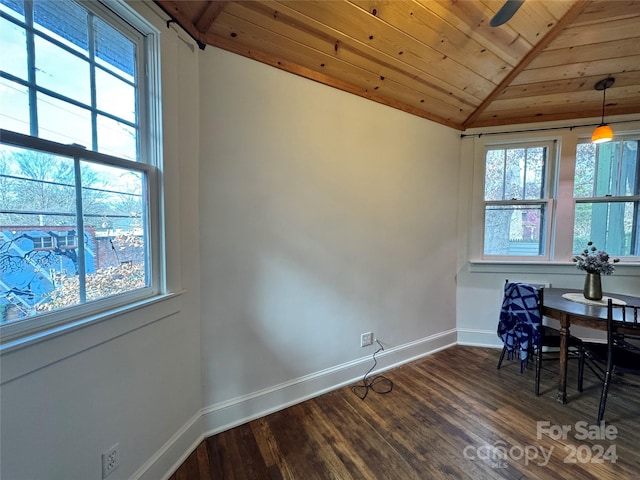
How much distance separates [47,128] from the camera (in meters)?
0.99

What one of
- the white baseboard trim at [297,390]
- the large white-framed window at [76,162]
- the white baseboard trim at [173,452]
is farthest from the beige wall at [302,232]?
the large white-framed window at [76,162]

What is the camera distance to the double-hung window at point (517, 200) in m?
2.92

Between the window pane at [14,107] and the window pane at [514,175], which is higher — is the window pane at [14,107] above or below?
below

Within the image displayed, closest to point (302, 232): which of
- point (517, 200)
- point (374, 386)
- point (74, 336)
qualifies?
point (74, 336)

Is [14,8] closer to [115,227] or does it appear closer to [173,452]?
[115,227]

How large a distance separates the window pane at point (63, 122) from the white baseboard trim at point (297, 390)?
5.34ft

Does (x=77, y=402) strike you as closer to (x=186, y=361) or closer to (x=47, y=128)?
(x=186, y=361)

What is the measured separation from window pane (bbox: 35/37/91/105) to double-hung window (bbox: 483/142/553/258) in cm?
341

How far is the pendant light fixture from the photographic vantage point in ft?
7.18

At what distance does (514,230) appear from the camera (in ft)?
9.84

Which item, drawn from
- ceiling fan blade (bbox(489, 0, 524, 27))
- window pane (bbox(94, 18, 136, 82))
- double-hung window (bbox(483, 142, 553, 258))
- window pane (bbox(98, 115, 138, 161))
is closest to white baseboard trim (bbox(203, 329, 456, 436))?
double-hung window (bbox(483, 142, 553, 258))

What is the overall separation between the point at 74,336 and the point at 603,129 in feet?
12.1

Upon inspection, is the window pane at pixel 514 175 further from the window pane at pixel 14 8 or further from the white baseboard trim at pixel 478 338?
the window pane at pixel 14 8

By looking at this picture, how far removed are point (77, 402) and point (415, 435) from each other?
71.6 inches
